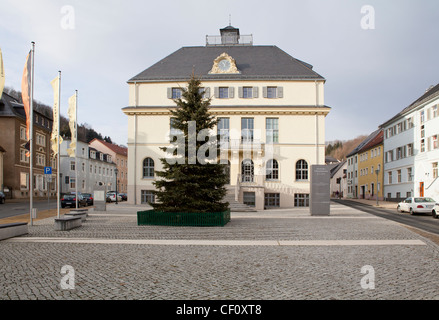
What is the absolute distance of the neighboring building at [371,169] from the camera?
50784mm

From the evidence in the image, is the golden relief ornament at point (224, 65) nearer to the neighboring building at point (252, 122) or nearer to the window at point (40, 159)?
the neighboring building at point (252, 122)

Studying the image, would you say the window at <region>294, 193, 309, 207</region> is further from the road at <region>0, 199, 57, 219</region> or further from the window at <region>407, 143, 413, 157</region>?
the road at <region>0, 199, 57, 219</region>

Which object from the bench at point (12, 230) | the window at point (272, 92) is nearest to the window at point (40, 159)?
the window at point (272, 92)

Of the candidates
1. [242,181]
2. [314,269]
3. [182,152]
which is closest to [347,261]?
[314,269]

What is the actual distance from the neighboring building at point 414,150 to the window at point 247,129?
17676mm

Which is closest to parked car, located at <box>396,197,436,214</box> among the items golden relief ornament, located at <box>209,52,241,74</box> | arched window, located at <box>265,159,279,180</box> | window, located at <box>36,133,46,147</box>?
arched window, located at <box>265,159,279,180</box>

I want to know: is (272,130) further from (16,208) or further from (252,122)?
(16,208)

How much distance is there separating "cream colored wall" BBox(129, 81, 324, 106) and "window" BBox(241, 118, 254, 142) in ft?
5.65

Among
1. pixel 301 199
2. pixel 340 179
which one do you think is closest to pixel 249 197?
pixel 301 199

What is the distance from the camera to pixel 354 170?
65.5 meters

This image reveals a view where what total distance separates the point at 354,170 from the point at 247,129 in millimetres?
38768

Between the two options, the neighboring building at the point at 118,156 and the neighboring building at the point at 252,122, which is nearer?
the neighboring building at the point at 252,122

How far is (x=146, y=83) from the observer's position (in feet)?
114
